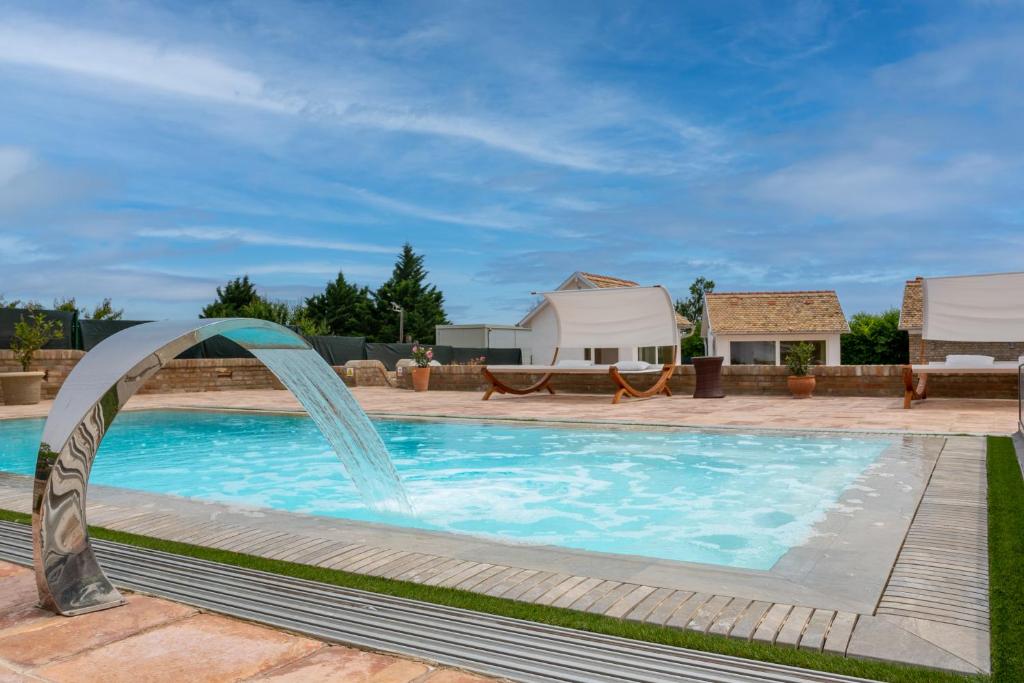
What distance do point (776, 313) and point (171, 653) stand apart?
2910cm

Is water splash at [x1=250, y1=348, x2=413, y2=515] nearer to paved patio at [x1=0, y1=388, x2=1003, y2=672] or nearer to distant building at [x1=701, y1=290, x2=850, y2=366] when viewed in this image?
paved patio at [x1=0, y1=388, x2=1003, y2=672]

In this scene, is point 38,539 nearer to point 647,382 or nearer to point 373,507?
point 373,507

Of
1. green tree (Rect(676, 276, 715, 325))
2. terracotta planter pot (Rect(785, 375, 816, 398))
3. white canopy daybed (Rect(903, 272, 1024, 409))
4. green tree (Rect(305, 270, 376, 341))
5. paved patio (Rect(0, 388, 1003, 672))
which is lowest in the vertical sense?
paved patio (Rect(0, 388, 1003, 672))

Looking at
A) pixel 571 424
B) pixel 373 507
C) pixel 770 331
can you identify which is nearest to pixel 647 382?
pixel 571 424

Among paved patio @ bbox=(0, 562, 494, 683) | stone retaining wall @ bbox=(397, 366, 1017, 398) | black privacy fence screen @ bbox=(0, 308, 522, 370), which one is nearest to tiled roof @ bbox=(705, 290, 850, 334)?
black privacy fence screen @ bbox=(0, 308, 522, 370)

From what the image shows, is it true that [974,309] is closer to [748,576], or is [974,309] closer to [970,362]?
[970,362]

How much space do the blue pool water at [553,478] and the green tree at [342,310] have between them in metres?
39.4

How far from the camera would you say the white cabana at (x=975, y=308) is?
37.5 feet

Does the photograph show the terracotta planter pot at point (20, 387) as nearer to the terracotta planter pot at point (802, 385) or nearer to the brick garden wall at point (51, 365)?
the brick garden wall at point (51, 365)

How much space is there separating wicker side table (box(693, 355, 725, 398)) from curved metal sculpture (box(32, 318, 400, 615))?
34.6ft

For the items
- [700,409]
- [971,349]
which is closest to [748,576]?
[700,409]

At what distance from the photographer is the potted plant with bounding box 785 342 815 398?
1222 cm

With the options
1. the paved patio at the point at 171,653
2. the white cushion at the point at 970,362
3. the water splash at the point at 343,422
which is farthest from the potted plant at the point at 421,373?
the paved patio at the point at 171,653

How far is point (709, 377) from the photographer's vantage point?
41.0 feet
